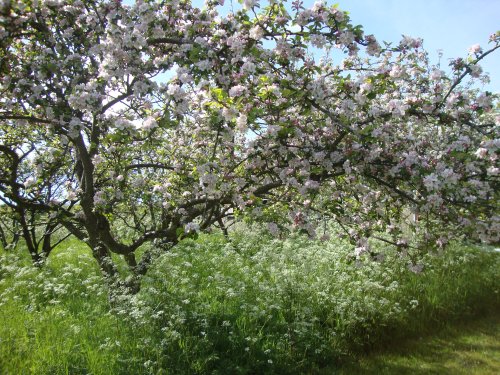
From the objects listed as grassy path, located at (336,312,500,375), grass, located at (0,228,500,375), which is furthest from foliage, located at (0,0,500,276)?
grassy path, located at (336,312,500,375)

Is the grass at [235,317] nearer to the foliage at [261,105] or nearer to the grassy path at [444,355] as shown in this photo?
the grassy path at [444,355]

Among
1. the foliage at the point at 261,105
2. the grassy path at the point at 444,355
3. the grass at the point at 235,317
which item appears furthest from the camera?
the grassy path at the point at 444,355

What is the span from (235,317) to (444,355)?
3629 mm

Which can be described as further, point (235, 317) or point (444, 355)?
point (444, 355)

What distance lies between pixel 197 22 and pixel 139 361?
387 centimetres

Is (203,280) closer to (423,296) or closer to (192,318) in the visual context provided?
(192,318)

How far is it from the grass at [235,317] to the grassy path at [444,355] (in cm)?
5

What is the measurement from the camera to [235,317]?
6004 mm

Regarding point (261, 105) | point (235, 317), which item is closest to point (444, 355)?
point (235, 317)

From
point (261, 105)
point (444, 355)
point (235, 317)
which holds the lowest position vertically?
point (444, 355)

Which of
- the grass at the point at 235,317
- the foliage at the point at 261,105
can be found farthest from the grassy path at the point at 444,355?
the foliage at the point at 261,105

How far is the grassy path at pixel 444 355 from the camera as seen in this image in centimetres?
620

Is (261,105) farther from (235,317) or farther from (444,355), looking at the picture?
(444,355)

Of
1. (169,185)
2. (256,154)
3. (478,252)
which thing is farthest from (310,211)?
(478,252)
